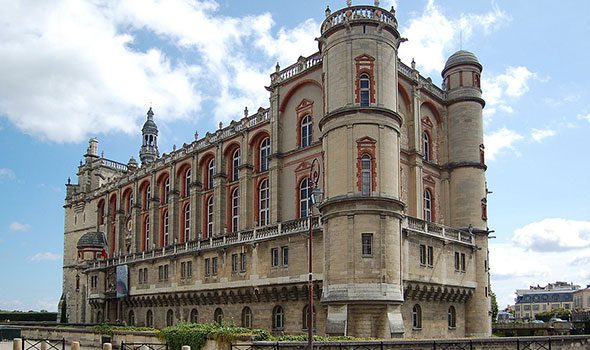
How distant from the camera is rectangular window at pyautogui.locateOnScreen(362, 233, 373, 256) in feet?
122

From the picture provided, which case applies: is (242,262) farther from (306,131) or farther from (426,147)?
(426,147)

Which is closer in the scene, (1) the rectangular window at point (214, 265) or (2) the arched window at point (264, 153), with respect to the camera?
(1) the rectangular window at point (214, 265)

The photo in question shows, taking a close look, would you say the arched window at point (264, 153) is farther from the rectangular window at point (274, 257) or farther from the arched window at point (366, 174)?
the arched window at point (366, 174)

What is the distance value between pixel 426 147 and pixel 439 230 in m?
8.54

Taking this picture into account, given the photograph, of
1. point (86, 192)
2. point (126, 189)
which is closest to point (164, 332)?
point (126, 189)

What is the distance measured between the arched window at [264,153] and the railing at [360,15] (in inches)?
591

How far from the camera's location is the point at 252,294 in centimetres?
4612

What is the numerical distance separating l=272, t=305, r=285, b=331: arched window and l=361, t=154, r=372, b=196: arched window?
38.3 ft

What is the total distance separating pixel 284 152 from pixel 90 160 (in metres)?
46.7

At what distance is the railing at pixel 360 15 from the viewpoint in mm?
40469

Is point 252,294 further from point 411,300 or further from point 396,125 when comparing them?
point 396,125

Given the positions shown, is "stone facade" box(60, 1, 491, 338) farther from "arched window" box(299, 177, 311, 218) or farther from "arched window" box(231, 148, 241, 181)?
"arched window" box(231, 148, 241, 181)

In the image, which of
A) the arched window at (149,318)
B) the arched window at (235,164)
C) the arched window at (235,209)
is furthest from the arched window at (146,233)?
the arched window at (235,164)

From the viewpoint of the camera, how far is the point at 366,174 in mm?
38625
